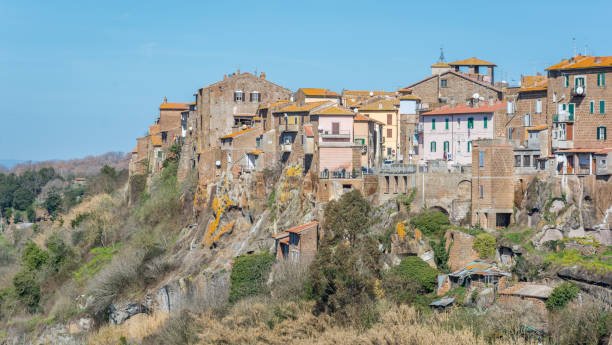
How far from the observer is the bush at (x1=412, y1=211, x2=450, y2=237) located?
166 feet

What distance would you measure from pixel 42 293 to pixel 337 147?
122ft

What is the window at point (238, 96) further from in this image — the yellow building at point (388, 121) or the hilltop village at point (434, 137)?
the yellow building at point (388, 121)

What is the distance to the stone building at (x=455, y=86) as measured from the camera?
225ft

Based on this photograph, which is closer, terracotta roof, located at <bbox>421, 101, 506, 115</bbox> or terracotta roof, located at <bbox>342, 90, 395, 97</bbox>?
terracotta roof, located at <bbox>421, 101, 506, 115</bbox>

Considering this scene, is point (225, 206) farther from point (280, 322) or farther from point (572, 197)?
point (572, 197)

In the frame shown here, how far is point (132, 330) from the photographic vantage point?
198ft

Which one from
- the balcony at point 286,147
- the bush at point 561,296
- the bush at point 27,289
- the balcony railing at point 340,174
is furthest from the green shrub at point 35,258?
the bush at point 561,296

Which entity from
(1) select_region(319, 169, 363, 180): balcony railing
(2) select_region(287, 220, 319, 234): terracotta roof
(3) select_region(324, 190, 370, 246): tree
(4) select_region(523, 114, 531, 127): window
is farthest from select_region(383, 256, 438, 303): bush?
(4) select_region(523, 114, 531, 127): window

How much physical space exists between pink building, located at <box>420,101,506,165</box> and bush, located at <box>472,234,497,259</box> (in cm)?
1118

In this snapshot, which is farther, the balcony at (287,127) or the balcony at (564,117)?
the balcony at (287,127)

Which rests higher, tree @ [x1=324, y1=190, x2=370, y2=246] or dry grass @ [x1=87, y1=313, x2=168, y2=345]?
tree @ [x1=324, y1=190, x2=370, y2=246]

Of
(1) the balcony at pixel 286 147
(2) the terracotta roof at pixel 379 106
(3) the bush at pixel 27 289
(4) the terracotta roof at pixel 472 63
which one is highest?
(4) the terracotta roof at pixel 472 63

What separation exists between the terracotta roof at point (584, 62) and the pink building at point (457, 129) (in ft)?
19.0

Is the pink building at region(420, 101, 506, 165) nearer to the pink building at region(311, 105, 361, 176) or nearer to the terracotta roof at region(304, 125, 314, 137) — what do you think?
the pink building at region(311, 105, 361, 176)
